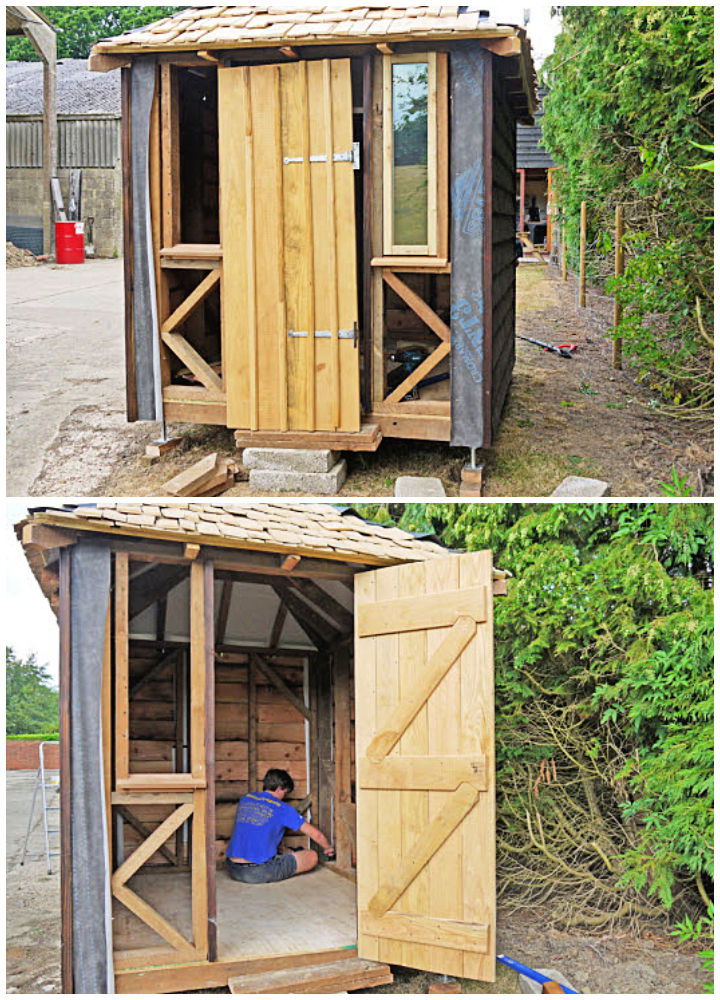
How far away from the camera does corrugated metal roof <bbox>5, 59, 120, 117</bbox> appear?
2656 cm

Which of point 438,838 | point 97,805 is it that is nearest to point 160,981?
point 97,805

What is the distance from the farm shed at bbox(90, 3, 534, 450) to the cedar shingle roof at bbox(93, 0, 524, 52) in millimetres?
16

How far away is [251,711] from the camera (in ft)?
29.2

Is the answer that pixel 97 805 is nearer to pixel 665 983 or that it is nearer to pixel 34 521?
pixel 34 521

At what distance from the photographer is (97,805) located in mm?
5207

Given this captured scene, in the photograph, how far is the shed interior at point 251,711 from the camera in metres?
7.56

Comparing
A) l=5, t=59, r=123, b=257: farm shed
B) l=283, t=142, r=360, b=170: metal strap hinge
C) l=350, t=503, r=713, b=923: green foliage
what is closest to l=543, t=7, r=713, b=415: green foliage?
l=350, t=503, r=713, b=923: green foliage

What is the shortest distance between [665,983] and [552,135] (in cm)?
1589

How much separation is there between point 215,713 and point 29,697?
20020mm

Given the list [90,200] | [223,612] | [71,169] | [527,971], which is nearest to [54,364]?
[223,612]

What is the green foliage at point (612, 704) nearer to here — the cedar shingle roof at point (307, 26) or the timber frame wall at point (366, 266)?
the timber frame wall at point (366, 266)

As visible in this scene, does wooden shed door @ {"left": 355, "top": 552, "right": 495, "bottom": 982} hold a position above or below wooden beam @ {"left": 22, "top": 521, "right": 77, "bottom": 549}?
below

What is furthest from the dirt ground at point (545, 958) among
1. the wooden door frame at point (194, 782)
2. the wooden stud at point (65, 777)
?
the wooden door frame at point (194, 782)

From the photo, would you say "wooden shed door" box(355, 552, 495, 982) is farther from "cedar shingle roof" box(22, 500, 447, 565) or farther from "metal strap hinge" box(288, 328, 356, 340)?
"metal strap hinge" box(288, 328, 356, 340)
